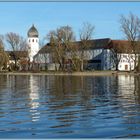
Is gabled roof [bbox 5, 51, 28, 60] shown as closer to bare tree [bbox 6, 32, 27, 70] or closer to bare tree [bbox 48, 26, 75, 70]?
bare tree [bbox 6, 32, 27, 70]

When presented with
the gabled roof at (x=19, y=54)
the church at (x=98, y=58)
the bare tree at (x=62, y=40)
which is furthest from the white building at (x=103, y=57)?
the bare tree at (x=62, y=40)

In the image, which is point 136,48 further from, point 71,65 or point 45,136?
point 45,136

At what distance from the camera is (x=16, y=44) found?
463 feet

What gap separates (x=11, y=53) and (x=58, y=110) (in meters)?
123

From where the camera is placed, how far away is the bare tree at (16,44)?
140 metres

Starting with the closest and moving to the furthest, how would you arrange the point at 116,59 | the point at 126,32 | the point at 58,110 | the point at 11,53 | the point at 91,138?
1. the point at 91,138
2. the point at 58,110
3. the point at 126,32
4. the point at 116,59
5. the point at 11,53

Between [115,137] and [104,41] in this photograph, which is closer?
[115,137]

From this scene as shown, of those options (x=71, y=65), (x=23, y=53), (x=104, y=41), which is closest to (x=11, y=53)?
(x=23, y=53)

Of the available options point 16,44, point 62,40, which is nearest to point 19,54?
point 16,44

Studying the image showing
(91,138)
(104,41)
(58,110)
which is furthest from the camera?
(104,41)

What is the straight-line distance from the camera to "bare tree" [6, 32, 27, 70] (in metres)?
140

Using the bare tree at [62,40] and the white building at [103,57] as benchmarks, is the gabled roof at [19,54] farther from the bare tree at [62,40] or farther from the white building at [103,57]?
the bare tree at [62,40]

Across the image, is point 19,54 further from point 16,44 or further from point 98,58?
point 98,58

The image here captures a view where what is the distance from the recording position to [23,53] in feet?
464
